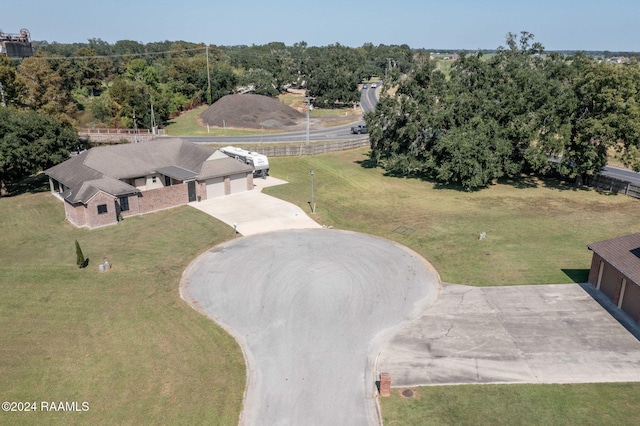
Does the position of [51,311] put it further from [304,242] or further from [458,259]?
[458,259]

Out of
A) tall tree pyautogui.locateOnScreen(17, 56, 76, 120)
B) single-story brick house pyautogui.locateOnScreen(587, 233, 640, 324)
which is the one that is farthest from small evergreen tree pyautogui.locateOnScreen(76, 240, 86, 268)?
tall tree pyautogui.locateOnScreen(17, 56, 76, 120)

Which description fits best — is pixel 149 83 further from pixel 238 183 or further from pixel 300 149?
pixel 238 183

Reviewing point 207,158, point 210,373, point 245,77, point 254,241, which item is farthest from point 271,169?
point 245,77

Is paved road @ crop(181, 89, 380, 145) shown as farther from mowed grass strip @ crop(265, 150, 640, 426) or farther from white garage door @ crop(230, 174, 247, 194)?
white garage door @ crop(230, 174, 247, 194)

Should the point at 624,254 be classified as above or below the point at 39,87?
below

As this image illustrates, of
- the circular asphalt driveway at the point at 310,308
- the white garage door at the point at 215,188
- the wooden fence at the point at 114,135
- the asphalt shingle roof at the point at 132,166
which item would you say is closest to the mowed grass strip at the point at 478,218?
the circular asphalt driveway at the point at 310,308

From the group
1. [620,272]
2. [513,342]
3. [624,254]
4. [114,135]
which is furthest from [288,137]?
[513,342]

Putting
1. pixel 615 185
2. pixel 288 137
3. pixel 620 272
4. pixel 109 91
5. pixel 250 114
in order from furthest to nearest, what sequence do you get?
pixel 250 114, pixel 109 91, pixel 288 137, pixel 615 185, pixel 620 272

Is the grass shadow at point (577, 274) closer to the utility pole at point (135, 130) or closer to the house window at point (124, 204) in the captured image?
the house window at point (124, 204)
